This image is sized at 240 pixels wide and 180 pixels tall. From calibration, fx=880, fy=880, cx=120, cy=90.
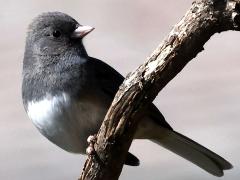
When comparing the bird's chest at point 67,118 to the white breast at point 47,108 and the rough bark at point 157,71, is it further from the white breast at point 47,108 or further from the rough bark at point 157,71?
the rough bark at point 157,71

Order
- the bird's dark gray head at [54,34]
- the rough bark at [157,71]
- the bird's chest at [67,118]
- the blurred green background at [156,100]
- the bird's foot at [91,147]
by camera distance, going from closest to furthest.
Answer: the rough bark at [157,71] < the bird's foot at [91,147] < the bird's chest at [67,118] < the bird's dark gray head at [54,34] < the blurred green background at [156,100]

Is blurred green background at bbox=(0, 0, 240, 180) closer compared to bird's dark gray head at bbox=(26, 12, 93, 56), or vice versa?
bird's dark gray head at bbox=(26, 12, 93, 56)

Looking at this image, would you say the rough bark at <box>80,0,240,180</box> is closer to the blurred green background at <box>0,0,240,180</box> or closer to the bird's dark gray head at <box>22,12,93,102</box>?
the bird's dark gray head at <box>22,12,93,102</box>

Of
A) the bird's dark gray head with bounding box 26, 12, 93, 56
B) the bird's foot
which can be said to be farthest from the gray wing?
the bird's foot

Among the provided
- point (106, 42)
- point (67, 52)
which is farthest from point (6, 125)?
point (67, 52)

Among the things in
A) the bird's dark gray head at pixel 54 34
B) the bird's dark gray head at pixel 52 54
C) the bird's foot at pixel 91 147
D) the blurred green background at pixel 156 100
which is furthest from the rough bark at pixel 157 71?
the blurred green background at pixel 156 100

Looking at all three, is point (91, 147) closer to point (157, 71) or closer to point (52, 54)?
point (157, 71)

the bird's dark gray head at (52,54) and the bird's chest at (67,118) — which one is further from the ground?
the bird's dark gray head at (52,54)

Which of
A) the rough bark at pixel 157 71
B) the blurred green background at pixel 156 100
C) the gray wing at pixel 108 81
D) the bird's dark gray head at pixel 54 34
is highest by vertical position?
the blurred green background at pixel 156 100
